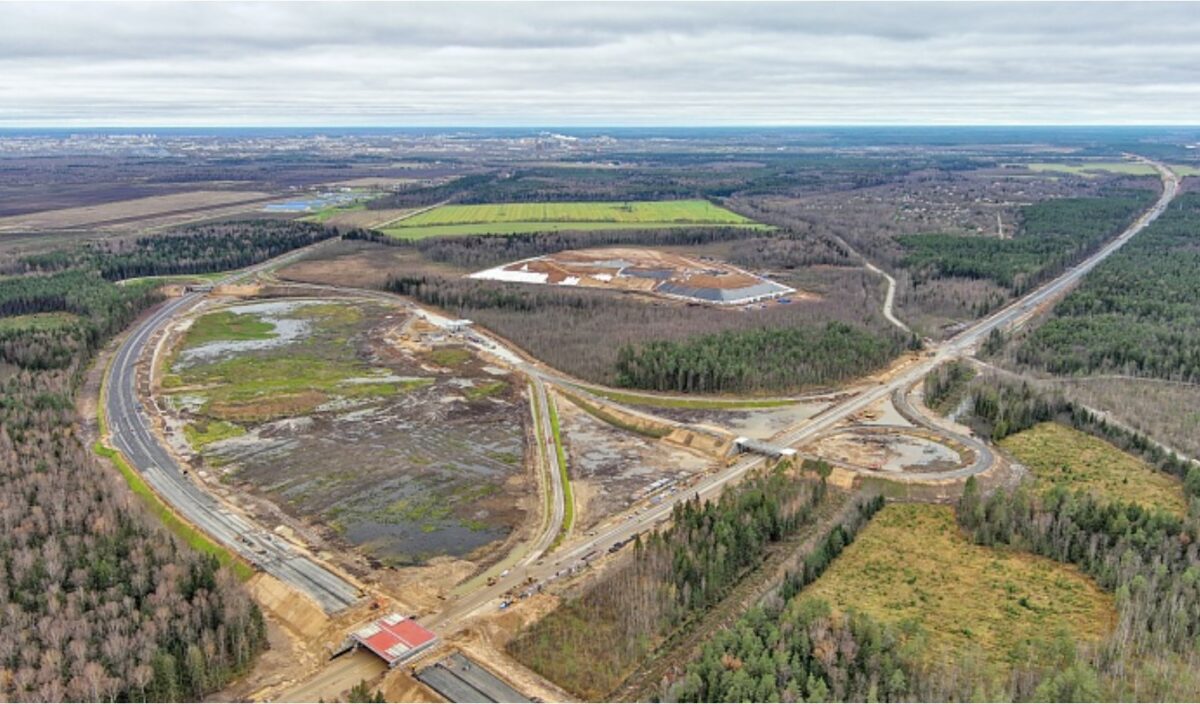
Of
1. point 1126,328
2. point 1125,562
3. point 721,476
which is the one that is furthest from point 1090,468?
point 1126,328

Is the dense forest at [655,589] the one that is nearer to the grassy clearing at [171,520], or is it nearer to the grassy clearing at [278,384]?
the grassy clearing at [171,520]

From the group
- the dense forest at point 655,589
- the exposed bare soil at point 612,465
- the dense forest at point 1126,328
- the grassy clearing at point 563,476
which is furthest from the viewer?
the dense forest at point 1126,328

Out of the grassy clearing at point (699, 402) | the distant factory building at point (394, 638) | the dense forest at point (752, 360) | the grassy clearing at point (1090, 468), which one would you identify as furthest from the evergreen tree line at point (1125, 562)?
the distant factory building at point (394, 638)

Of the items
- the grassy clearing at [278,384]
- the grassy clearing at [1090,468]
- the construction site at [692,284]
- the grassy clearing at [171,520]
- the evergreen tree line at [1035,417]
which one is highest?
the construction site at [692,284]

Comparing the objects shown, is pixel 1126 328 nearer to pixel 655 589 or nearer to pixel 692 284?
pixel 692 284

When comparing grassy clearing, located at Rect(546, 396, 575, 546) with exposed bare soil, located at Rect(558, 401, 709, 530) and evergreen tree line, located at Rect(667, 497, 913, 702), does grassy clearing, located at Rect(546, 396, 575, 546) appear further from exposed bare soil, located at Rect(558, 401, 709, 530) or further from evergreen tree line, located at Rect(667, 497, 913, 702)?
evergreen tree line, located at Rect(667, 497, 913, 702)

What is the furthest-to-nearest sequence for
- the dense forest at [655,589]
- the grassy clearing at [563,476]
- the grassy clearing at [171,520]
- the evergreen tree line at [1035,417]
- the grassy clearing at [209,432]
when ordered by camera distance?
the grassy clearing at [209,432] → the evergreen tree line at [1035,417] → the grassy clearing at [563,476] → the grassy clearing at [171,520] → the dense forest at [655,589]

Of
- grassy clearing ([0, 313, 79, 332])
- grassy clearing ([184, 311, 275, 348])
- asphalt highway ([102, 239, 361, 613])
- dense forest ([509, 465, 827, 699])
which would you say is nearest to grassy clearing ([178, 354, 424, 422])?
asphalt highway ([102, 239, 361, 613])
